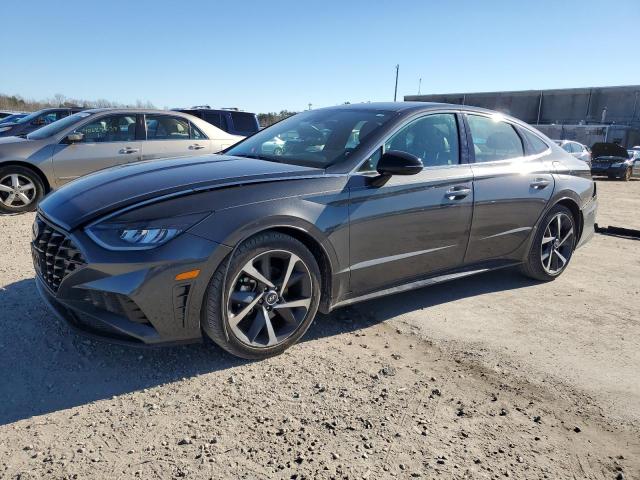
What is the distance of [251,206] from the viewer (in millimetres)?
3047

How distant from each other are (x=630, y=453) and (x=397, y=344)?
1480 mm

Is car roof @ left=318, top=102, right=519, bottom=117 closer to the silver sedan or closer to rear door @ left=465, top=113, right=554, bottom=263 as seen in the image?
rear door @ left=465, top=113, right=554, bottom=263

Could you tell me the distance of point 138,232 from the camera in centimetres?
283

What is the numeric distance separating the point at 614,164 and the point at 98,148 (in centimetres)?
1846

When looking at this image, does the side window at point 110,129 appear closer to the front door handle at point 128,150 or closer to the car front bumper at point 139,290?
the front door handle at point 128,150

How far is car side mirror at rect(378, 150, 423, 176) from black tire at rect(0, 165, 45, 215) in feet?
19.0

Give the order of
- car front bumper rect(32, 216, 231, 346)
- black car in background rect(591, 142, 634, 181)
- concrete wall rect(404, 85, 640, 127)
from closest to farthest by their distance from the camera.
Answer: car front bumper rect(32, 216, 231, 346) < black car in background rect(591, 142, 634, 181) < concrete wall rect(404, 85, 640, 127)

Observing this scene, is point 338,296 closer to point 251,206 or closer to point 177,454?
point 251,206

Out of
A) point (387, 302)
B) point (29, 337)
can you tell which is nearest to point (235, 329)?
point (29, 337)

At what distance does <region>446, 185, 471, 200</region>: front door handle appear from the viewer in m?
4.03

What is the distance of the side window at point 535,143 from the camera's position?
16.3 ft

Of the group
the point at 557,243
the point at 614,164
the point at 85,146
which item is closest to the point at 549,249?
the point at 557,243

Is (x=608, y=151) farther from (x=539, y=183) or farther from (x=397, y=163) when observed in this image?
(x=397, y=163)

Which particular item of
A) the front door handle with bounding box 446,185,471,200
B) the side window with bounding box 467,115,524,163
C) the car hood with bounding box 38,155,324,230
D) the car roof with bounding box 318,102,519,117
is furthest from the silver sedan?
the front door handle with bounding box 446,185,471,200
